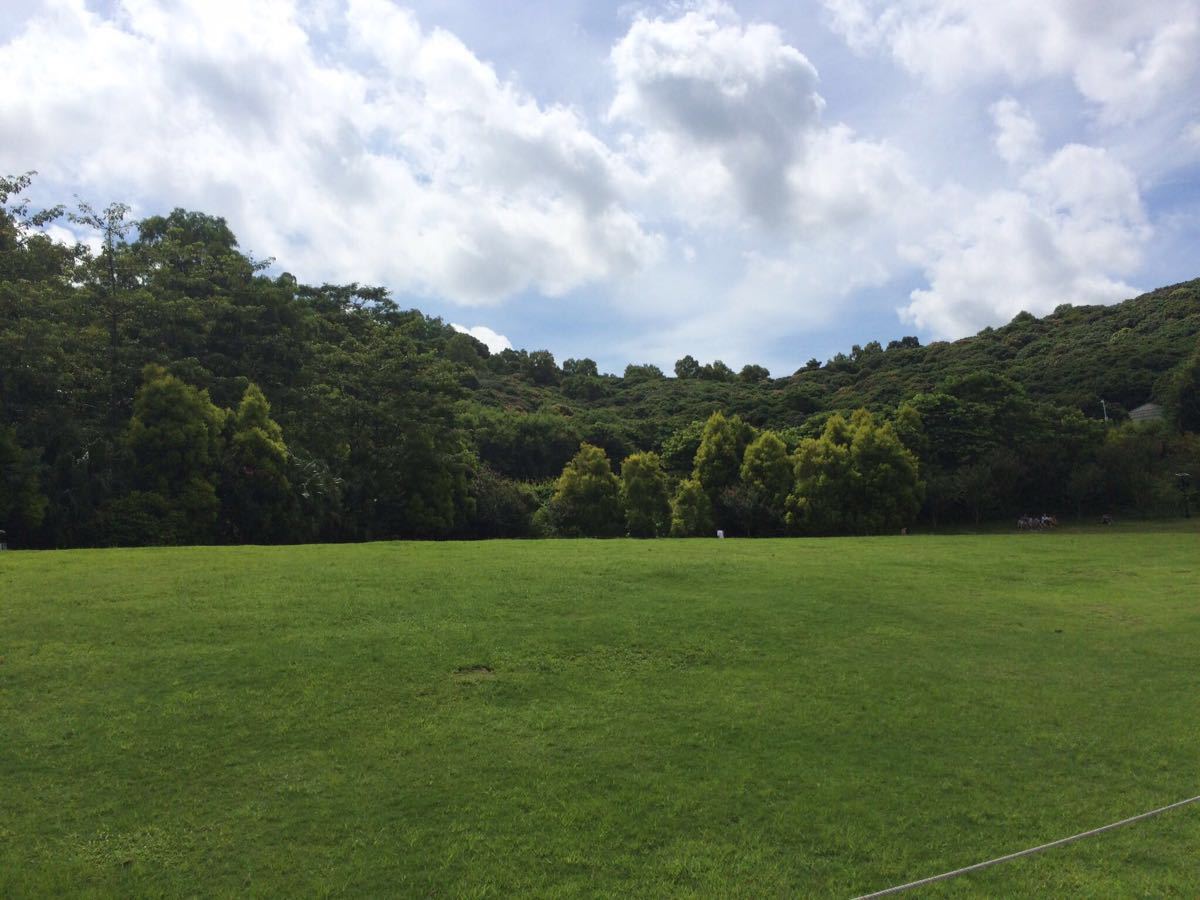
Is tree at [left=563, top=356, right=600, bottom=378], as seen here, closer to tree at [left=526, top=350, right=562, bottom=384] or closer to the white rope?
tree at [left=526, top=350, right=562, bottom=384]

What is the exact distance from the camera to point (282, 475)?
1000 inches

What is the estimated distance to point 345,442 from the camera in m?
32.8

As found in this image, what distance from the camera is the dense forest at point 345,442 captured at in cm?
2272

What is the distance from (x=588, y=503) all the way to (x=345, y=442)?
40.0ft

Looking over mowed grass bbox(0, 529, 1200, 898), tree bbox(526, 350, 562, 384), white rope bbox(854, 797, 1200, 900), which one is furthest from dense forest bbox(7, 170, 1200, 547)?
tree bbox(526, 350, 562, 384)

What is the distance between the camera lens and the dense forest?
74.5 ft

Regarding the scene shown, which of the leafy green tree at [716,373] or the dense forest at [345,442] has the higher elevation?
the leafy green tree at [716,373]

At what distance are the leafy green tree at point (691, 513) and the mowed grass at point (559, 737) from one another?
864 inches

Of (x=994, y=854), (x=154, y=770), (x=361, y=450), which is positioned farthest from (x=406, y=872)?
(x=361, y=450)

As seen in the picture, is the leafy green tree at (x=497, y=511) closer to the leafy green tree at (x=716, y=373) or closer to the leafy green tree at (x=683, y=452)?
the leafy green tree at (x=683, y=452)

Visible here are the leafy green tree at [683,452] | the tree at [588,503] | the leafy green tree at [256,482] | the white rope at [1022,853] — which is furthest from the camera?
the leafy green tree at [683,452]

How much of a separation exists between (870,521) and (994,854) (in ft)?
96.2

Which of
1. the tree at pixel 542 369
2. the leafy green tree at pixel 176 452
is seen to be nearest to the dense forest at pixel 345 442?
the leafy green tree at pixel 176 452

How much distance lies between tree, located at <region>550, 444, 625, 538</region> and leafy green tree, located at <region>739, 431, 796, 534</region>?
21.9ft
